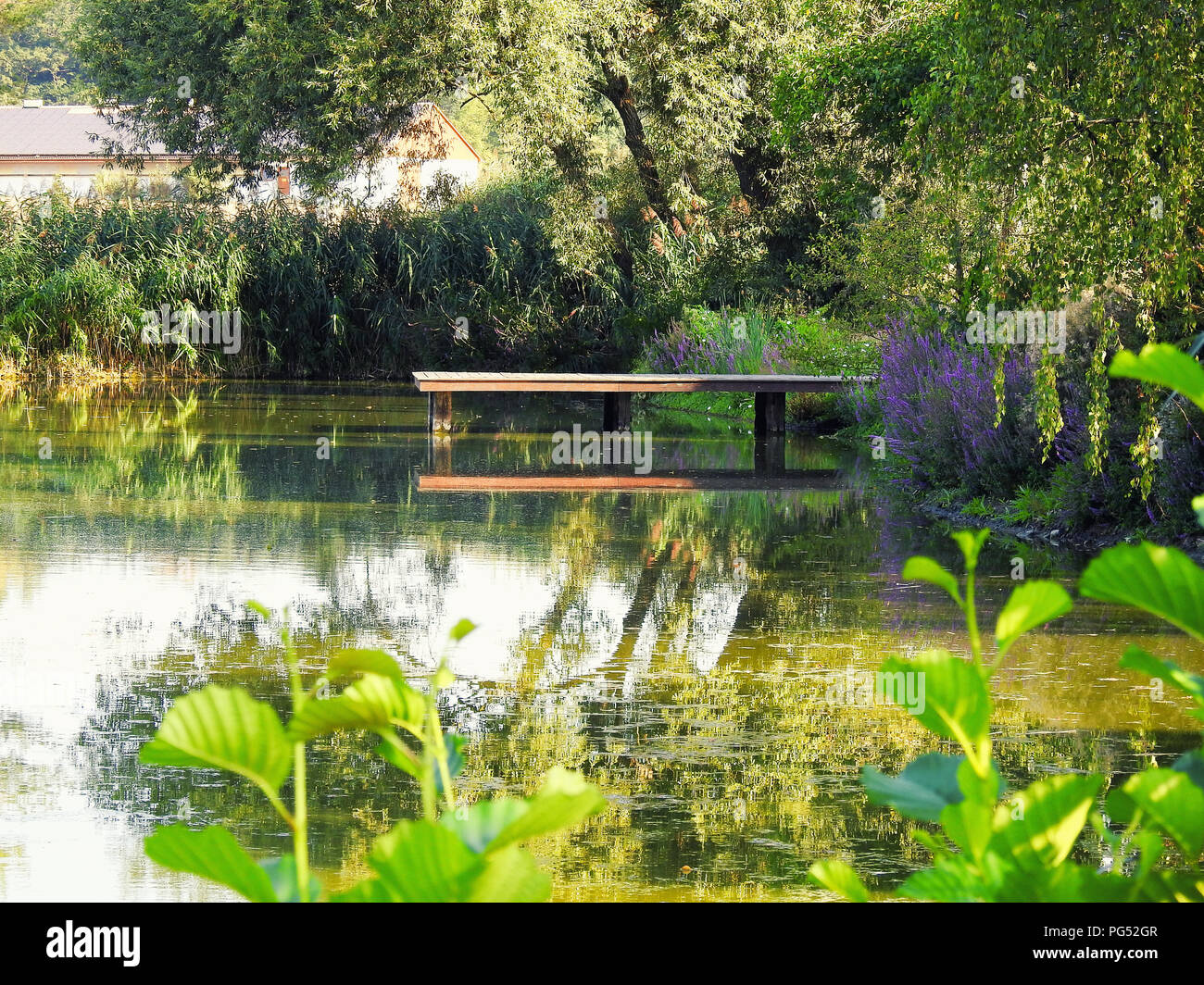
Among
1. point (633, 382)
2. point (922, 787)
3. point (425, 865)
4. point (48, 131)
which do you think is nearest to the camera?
point (425, 865)

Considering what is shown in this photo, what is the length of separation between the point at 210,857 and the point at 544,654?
Answer: 18.6 feet

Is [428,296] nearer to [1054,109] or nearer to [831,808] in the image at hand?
[1054,109]

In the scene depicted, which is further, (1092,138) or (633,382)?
(633,382)

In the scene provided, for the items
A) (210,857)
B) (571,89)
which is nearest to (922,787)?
(210,857)

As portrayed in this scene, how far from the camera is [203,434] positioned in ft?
51.2

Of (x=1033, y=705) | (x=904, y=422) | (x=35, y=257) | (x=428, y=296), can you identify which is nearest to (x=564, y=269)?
(x=428, y=296)

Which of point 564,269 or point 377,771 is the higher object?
point 564,269

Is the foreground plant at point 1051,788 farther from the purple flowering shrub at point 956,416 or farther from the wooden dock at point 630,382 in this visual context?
the wooden dock at point 630,382

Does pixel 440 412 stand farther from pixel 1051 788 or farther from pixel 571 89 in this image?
pixel 1051 788

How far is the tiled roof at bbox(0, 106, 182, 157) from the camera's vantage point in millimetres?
61031

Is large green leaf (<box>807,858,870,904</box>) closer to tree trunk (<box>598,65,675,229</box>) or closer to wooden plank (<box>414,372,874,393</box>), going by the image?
wooden plank (<box>414,372,874,393</box>)

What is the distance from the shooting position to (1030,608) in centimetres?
112

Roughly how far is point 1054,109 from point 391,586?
420cm

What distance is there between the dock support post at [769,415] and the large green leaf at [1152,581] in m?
15.3
